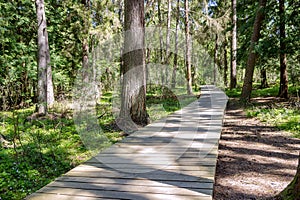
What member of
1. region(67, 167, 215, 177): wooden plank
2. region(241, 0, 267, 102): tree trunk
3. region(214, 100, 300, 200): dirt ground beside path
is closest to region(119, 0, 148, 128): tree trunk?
region(214, 100, 300, 200): dirt ground beside path

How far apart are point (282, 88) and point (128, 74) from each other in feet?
28.4

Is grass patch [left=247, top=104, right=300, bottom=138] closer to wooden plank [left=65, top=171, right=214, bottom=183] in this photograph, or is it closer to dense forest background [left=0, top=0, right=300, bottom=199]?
dense forest background [left=0, top=0, right=300, bottom=199]

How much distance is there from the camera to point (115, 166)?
3461 mm

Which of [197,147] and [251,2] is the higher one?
[251,2]

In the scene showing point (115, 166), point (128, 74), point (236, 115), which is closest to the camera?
point (115, 166)

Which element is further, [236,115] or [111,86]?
[111,86]

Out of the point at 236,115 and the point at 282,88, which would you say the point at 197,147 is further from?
the point at 282,88

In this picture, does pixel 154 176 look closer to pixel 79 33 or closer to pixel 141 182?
pixel 141 182

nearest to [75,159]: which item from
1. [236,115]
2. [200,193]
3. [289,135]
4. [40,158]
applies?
[40,158]

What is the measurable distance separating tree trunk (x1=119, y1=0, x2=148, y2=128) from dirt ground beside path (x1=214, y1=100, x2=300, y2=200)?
256cm

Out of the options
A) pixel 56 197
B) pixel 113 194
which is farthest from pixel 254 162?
pixel 56 197

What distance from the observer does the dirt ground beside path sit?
11.0ft

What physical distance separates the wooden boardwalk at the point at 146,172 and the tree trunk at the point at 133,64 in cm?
179

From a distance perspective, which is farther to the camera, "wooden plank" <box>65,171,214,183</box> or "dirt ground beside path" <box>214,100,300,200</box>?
"dirt ground beside path" <box>214,100,300,200</box>
